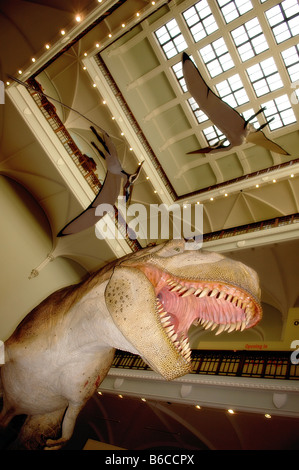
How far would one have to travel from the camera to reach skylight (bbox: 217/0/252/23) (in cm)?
1074

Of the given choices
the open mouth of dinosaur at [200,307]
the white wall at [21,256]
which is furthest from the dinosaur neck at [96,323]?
the white wall at [21,256]

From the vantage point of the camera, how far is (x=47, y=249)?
1213 cm

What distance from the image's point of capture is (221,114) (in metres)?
7.97

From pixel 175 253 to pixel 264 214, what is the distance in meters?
12.4

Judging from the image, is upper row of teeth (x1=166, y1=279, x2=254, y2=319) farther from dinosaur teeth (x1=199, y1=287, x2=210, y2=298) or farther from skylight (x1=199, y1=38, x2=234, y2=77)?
skylight (x1=199, y1=38, x2=234, y2=77)

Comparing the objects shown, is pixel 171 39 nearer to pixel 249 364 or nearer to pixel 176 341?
pixel 249 364

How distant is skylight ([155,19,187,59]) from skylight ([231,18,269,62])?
6.60 ft

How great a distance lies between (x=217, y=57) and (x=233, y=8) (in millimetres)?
1583

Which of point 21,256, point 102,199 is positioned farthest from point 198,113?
point 21,256

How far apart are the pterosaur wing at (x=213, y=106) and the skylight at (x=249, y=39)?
525 cm

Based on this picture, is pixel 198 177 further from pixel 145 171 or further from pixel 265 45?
pixel 265 45

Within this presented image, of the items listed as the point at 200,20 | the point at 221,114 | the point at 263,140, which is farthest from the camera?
the point at 200,20

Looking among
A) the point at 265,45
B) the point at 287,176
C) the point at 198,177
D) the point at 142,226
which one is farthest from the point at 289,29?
the point at 142,226

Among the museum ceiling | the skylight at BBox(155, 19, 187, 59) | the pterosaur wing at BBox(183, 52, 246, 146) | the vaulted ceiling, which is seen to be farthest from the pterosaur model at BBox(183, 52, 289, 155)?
the skylight at BBox(155, 19, 187, 59)
